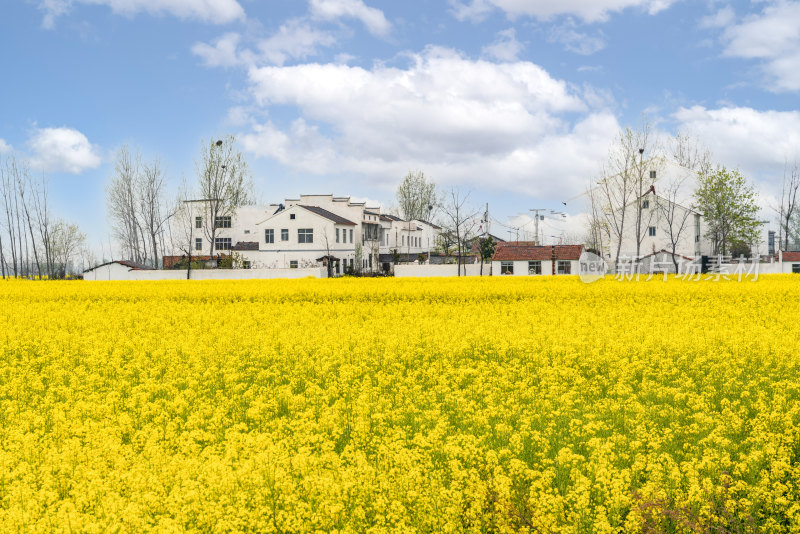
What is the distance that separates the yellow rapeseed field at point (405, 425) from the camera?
228 inches

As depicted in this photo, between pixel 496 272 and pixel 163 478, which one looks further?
pixel 496 272

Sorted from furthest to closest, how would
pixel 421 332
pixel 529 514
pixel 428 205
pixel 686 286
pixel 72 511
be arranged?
pixel 428 205
pixel 686 286
pixel 421 332
pixel 529 514
pixel 72 511

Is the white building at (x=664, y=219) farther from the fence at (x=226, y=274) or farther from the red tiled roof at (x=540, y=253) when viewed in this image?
the fence at (x=226, y=274)

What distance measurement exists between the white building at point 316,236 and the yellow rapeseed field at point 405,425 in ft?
152

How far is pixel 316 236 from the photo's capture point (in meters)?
63.5

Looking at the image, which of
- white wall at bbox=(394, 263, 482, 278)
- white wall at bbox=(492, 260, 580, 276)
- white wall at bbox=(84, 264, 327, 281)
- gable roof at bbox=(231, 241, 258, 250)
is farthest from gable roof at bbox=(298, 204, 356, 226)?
white wall at bbox=(492, 260, 580, 276)

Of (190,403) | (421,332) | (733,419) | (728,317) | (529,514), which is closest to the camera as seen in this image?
(529,514)

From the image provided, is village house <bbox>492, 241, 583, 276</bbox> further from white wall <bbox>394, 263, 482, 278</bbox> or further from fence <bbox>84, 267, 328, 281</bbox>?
fence <bbox>84, 267, 328, 281</bbox>

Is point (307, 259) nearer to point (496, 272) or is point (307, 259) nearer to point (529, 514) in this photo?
point (496, 272)

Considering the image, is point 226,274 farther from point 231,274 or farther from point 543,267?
point 543,267

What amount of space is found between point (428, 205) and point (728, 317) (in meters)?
83.4

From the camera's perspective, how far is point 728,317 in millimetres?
17797

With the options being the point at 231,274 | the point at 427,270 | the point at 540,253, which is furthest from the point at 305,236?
the point at 540,253

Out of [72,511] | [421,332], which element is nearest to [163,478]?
[72,511]
